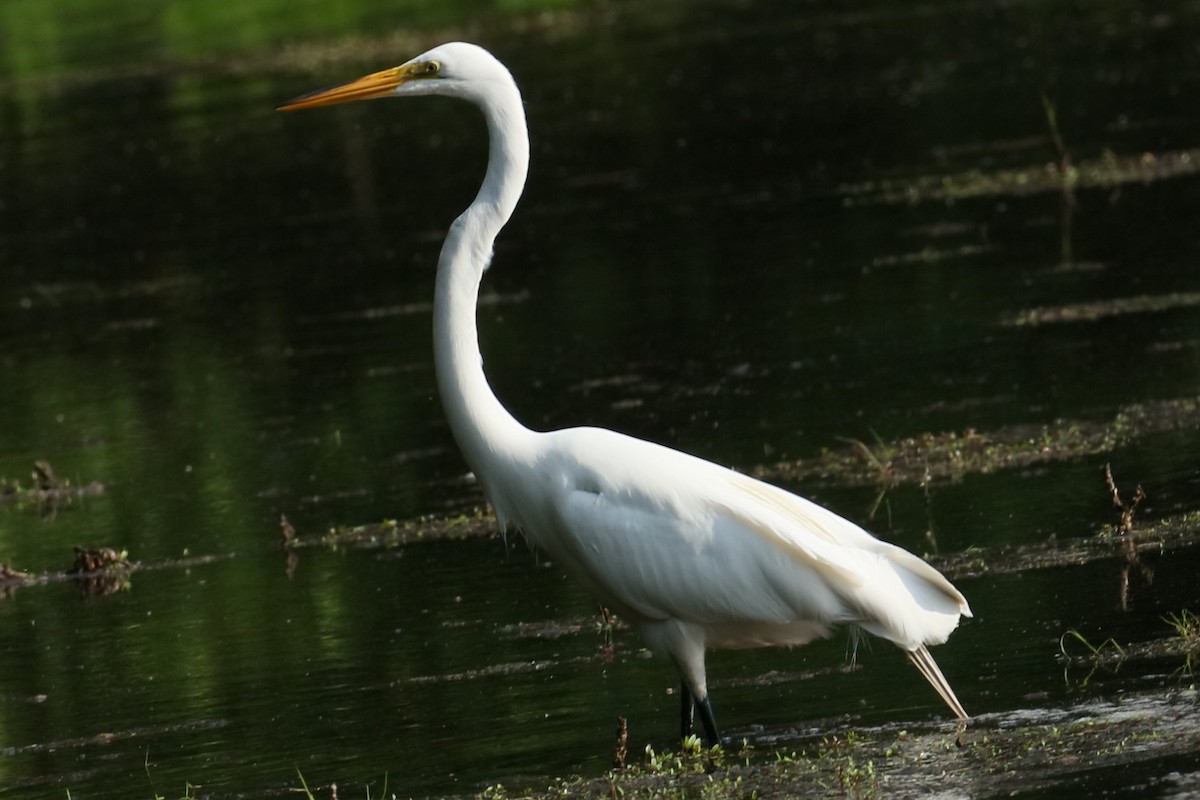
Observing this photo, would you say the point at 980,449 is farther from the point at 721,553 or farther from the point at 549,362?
the point at 549,362

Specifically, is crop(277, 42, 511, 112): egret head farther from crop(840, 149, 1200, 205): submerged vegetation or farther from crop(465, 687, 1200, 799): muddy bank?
crop(840, 149, 1200, 205): submerged vegetation

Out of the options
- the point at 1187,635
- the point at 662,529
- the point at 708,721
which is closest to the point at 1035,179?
the point at 1187,635

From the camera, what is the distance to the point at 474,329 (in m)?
6.45

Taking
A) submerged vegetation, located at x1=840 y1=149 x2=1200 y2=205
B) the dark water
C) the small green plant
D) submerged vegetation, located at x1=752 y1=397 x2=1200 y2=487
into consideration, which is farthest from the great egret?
submerged vegetation, located at x1=840 y1=149 x2=1200 y2=205

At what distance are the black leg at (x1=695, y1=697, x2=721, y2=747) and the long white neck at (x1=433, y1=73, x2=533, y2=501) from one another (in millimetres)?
904

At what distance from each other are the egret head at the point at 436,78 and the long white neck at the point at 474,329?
0.12 m

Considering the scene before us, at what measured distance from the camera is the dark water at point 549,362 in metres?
7.07

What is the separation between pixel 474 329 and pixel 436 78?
2.68 ft

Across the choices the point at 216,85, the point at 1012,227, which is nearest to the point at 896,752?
the point at 1012,227

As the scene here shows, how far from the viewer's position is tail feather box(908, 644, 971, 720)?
237 inches

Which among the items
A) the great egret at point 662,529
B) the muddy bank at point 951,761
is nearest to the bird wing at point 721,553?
the great egret at point 662,529

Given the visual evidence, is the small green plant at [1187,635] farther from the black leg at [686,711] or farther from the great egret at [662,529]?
the black leg at [686,711]

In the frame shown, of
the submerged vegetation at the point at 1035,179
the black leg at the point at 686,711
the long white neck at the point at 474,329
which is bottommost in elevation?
the black leg at the point at 686,711

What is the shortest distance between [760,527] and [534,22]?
28.3m
